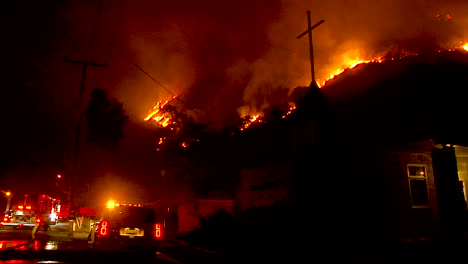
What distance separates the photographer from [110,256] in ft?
44.9

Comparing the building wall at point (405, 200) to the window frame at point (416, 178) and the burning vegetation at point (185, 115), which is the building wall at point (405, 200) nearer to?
the window frame at point (416, 178)

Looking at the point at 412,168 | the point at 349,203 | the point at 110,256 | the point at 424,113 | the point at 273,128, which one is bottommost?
the point at 110,256

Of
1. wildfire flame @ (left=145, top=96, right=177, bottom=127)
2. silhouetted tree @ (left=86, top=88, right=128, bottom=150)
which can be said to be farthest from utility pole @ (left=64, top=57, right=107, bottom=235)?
silhouetted tree @ (left=86, top=88, right=128, bottom=150)

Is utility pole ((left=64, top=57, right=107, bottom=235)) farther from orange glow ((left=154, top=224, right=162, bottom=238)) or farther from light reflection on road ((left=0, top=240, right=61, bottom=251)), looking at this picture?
orange glow ((left=154, top=224, right=162, bottom=238))

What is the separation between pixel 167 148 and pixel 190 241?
12582 mm

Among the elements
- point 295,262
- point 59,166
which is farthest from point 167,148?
point 59,166

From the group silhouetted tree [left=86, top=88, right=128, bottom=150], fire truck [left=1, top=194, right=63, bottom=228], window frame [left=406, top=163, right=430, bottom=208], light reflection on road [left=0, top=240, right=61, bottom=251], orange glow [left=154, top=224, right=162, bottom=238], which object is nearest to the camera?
orange glow [left=154, top=224, right=162, bottom=238]

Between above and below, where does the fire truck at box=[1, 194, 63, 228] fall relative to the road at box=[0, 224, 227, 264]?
above

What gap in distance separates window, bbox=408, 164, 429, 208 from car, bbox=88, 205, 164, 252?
8.80 meters

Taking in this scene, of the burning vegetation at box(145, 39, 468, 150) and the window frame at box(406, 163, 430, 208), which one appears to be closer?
the window frame at box(406, 163, 430, 208)

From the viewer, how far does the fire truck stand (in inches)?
1273

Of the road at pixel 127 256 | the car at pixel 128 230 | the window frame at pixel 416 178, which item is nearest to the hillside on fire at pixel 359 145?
the window frame at pixel 416 178

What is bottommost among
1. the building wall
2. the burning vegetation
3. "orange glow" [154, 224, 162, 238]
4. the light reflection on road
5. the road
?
the road

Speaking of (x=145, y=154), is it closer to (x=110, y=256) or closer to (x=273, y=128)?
(x=273, y=128)
